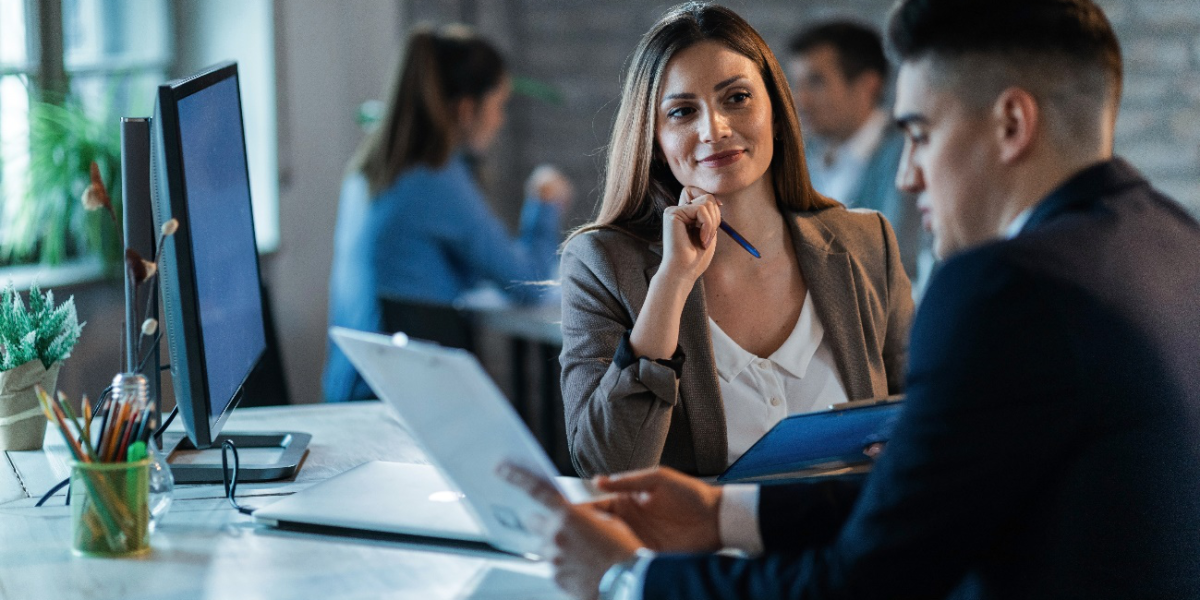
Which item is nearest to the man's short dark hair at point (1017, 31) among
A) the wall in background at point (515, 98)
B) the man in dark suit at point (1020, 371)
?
the man in dark suit at point (1020, 371)

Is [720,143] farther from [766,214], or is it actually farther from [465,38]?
[465,38]

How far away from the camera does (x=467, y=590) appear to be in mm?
1151

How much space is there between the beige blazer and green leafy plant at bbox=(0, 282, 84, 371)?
72cm

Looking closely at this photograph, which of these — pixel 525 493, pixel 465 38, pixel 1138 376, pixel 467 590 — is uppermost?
pixel 465 38

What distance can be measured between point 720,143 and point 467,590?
837 mm

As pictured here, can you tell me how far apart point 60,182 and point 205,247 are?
7.04 ft

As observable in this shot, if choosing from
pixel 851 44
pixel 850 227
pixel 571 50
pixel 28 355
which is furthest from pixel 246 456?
pixel 571 50

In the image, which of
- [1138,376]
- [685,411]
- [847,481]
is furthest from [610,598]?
[685,411]

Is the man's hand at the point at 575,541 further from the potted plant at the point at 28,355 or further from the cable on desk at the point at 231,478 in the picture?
the potted plant at the point at 28,355

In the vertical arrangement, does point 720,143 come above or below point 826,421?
above

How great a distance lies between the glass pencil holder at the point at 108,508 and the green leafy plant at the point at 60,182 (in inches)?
83.2

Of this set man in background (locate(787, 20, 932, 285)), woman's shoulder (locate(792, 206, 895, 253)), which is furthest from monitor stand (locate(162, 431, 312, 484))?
man in background (locate(787, 20, 932, 285))

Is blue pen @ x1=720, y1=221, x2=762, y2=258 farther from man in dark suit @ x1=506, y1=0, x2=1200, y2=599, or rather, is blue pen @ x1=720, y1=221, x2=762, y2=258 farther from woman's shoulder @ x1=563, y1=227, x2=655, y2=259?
man in dark suit @ x1=506, y1=0, x2=1200, y2=599

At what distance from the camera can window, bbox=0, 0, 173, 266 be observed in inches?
127
